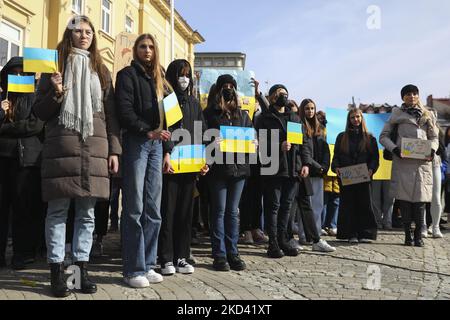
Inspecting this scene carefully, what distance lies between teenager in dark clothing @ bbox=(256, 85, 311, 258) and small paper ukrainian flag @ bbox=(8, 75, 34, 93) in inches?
101

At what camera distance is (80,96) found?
11.5 feet

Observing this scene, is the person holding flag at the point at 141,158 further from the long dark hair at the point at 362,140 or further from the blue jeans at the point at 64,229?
the long dark hair at the point at 362,140

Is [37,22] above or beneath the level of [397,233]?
above

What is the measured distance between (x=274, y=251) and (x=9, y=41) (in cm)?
1425

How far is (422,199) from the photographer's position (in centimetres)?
606

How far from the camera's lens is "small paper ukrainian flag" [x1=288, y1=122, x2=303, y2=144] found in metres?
5.14

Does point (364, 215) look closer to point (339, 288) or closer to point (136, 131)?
point (339, 288)

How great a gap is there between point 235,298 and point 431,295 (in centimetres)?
165

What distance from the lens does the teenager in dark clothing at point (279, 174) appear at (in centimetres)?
512

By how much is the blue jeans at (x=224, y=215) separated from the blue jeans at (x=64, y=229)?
1333 mm

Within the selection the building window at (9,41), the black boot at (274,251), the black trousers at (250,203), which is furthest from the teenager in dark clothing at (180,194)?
the building window at (9,41)

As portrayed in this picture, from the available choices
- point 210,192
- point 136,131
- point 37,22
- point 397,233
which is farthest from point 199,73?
point 37,22

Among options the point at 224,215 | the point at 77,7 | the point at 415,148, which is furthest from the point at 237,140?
the point at 77,7

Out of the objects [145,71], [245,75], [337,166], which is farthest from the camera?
[245,75]
